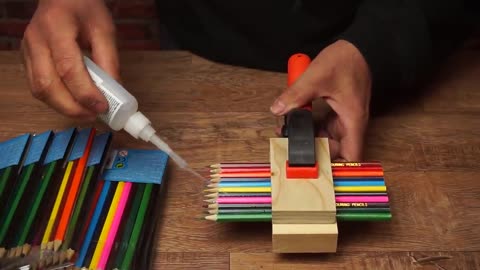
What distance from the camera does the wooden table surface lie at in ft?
2.03

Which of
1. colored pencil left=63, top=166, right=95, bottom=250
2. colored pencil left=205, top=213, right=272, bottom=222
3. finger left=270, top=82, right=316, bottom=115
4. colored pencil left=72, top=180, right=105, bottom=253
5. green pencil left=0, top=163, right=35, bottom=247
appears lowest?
colored pencil left=72, top=180, right=105, bottom=253

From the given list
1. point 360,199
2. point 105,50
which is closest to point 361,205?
point 360,199

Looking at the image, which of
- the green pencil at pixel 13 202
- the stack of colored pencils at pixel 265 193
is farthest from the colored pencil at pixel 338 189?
the green pencil at pixel 13 202

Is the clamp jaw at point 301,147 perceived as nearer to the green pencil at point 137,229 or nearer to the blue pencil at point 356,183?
the blue pencil at point 356,183

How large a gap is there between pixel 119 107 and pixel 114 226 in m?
0.13

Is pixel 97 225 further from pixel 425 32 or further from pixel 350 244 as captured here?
pixel 425 32

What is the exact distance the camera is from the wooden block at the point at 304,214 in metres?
0.57

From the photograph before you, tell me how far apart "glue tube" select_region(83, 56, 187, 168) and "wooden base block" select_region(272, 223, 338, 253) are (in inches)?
7.5

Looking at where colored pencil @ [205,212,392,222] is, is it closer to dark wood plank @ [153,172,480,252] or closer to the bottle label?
dark wood plank @ [153,172,480,252]

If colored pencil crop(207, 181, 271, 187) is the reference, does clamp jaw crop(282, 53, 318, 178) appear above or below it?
above

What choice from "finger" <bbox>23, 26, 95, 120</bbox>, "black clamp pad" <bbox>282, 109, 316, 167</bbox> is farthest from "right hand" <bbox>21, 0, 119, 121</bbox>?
"black clamp pad" <bbox>282, 109, 316, 167</bbox>

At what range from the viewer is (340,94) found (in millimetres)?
702

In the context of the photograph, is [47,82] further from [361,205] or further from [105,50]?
[361,205]

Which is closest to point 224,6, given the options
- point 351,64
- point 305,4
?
point 305,4
